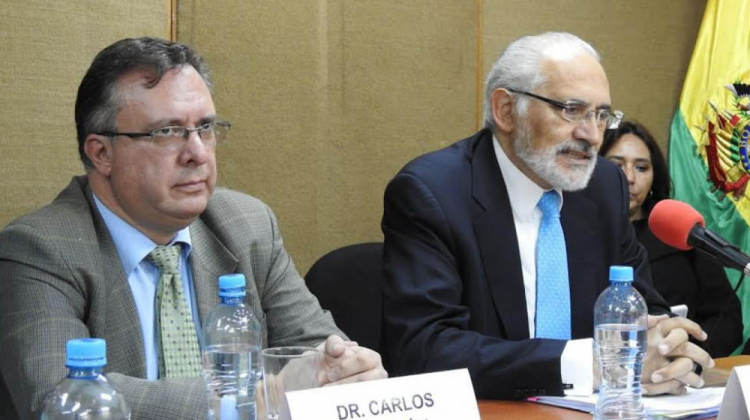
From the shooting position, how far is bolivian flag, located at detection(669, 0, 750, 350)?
4.61 m

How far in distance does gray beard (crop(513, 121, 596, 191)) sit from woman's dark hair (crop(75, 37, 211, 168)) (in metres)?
1.00

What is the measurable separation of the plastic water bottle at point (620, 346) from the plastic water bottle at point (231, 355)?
681 millimetres

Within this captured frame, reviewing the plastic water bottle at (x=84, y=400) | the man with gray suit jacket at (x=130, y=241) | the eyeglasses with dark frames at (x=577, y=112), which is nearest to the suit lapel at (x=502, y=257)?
the eyeglasses with dark frames at (x=577, y=112)

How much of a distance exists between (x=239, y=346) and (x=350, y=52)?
2023 millimetres

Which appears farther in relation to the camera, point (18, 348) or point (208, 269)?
point (208, 269)

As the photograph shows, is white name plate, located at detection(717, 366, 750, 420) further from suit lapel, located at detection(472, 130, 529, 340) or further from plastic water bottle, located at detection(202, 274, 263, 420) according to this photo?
suit lapel, located at detection(472, 130, 529, 340)

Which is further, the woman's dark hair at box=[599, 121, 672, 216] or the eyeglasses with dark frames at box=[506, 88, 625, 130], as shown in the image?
the woman's dark hair at box=[599, 121, 672, 216]

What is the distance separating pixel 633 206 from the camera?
4430 mm

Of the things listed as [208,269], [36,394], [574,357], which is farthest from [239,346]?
[574,357]

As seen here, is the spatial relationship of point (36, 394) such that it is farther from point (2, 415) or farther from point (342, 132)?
point (342, 132)

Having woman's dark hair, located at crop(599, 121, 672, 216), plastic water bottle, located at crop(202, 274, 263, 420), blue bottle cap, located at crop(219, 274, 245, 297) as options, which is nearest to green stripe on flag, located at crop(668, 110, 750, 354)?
woman's dark hair, located at crop(599, 121, 672, 216)

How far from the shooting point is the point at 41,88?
3131 mm

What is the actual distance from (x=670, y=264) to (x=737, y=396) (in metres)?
2.68

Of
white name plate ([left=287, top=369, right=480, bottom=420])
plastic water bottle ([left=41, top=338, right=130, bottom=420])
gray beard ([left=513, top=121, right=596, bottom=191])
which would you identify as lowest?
white name plate ([left=287, top=369, right=480, bottom=420])
